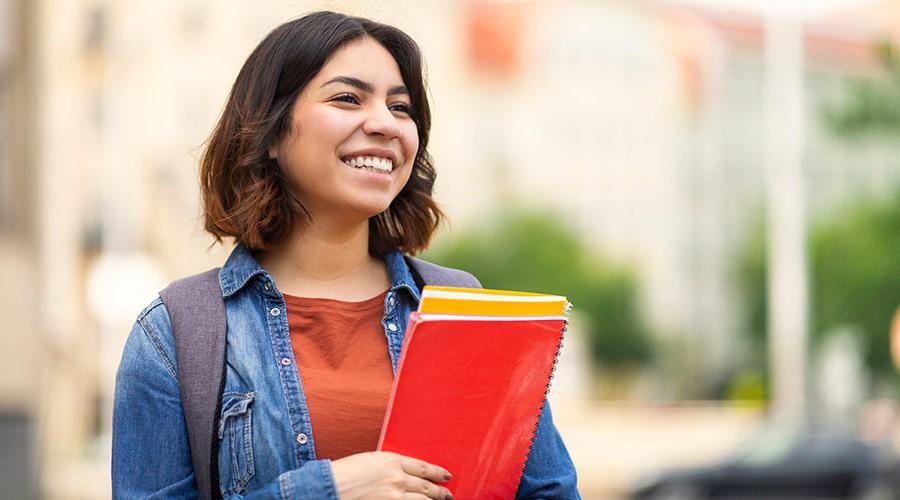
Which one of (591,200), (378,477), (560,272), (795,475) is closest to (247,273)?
(378,477)

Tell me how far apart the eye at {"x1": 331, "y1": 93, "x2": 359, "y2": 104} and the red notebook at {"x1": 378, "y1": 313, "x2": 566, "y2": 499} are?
44cm

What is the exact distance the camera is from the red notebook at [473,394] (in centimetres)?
226

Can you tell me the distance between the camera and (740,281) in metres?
60.6

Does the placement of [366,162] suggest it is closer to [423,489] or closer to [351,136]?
[351,136]

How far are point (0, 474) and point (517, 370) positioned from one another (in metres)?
9.68

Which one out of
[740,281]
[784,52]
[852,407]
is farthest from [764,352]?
[784,52]

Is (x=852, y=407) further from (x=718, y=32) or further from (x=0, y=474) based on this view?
(x=718, y=32)

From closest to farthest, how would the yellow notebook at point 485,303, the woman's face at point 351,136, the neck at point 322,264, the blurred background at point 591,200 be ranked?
the yellow notebook at point 485,303 < the woman's face at point 351,136 < the neck at point 322,264 < the blurred background at point 591,200

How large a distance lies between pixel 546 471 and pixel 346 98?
2.33 ft

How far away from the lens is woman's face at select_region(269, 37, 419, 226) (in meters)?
2.45

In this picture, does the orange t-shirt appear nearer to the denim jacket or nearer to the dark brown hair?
the denim jacket

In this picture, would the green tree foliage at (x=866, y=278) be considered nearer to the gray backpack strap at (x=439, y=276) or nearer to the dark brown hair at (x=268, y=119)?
the gray backpack strap at (x=439, y=276)

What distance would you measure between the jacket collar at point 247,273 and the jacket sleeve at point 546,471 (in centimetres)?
31

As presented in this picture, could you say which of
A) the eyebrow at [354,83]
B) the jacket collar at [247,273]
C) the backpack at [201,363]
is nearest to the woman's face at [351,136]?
the eyebrow at [354,83]
